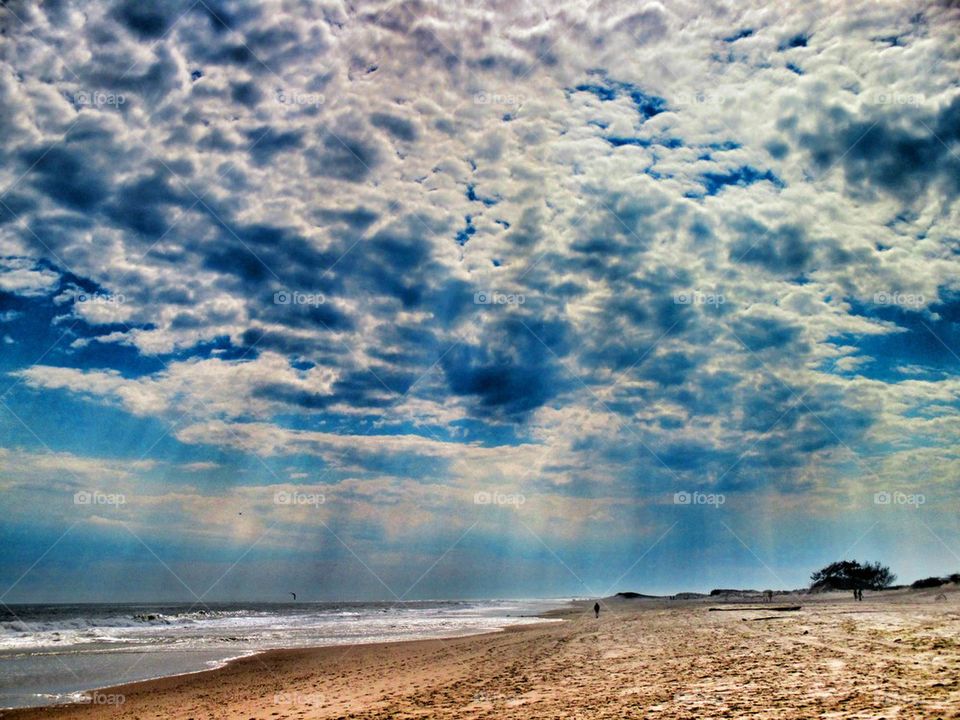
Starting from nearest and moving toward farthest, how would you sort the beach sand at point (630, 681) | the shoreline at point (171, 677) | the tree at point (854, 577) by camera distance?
the beach sand at point (630, 681), the shoreline at point (171, 677), the tree at point (854, 577)

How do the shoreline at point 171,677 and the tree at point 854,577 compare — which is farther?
the tree at point 854,577

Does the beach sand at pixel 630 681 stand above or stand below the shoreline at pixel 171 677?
above

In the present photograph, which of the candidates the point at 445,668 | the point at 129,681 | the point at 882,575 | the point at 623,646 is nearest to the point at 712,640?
the point at 623,646

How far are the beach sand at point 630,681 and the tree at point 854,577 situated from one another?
8714cm

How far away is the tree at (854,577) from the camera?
96.6 m

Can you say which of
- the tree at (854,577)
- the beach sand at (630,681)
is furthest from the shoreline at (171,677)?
the tree at (854,577)

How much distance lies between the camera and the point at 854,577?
98125mm

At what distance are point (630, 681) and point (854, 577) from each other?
103 metres

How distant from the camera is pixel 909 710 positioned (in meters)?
9.52

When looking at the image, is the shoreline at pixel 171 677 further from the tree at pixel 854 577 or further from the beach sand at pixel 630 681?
the tree at pixel 854 577

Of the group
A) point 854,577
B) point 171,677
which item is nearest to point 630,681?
point 171,677

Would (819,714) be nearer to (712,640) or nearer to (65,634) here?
(712,640)

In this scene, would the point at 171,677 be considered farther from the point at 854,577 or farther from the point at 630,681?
the point at 854,577

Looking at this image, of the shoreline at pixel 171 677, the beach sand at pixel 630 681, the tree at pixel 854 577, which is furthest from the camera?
the tree at pixel 854 577
